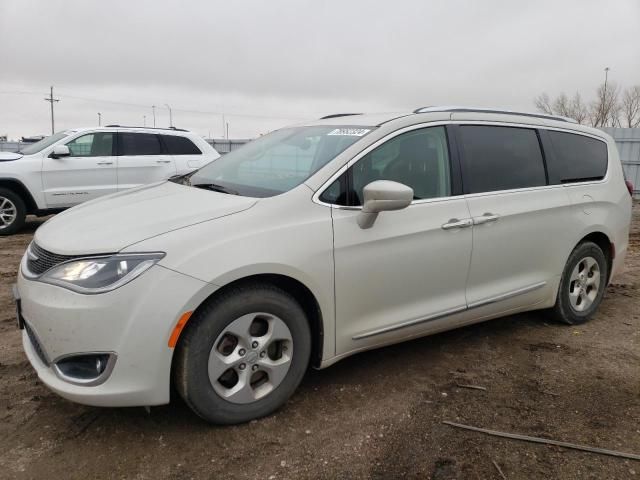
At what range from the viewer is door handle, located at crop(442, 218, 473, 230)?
3.34 m

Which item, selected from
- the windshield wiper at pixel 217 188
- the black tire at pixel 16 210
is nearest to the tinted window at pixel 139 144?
the black tire at pixel 16 210

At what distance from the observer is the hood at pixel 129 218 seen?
100 inches

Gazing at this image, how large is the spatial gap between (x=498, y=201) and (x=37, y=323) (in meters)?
2.86

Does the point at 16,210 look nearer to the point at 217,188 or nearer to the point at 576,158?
the point at 217,188

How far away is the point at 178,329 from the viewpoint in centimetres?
246

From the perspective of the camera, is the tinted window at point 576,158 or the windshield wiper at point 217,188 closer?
the windshield wiper at point 217,188

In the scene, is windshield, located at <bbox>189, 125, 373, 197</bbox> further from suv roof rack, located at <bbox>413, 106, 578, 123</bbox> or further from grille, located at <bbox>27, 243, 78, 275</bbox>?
grille, located at <bbox>27, 243, 78, 275</bbox>

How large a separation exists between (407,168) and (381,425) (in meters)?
1.53

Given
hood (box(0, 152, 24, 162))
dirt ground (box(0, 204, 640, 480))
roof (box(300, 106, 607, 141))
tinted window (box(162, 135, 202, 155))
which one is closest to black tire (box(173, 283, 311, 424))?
dirt ground (box(0, 204, 640, 480))

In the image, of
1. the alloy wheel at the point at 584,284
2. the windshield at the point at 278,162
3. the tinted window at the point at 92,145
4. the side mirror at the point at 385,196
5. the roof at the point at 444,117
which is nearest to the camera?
the side mirror at the point at 385,196

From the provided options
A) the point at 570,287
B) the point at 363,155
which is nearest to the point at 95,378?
the point at 363,155

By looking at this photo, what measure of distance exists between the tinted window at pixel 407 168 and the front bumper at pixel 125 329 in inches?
39.6

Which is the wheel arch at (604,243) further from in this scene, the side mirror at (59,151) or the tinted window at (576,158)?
the side mirror at (59,151)

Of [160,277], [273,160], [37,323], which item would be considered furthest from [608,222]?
[37,323]
